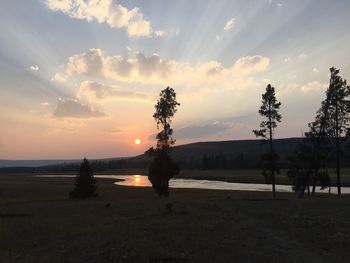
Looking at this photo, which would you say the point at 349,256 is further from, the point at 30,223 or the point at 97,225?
the point at 30,223

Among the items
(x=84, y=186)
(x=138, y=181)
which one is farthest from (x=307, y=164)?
(x=138, y=181)

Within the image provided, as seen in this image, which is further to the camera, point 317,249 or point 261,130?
point 261,130

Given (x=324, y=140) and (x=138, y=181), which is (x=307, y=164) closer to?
(x=324, y=140)

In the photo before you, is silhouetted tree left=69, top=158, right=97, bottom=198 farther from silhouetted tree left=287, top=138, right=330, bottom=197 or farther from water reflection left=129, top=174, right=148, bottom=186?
water reflection left=129, top=174, right=148, bottom=186

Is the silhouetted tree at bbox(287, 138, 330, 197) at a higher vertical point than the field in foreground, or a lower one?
higher

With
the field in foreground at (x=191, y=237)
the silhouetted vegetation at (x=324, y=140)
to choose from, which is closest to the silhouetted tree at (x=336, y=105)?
the silhouetted vegetation at (x=324, y=140)

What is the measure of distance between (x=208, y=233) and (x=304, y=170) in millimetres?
42579

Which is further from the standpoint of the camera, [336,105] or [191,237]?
[336,105]

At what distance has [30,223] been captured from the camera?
27344 mm

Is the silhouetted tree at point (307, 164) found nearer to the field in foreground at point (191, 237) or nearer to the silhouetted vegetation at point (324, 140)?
the silhouetted vegetation at point (324, 140)

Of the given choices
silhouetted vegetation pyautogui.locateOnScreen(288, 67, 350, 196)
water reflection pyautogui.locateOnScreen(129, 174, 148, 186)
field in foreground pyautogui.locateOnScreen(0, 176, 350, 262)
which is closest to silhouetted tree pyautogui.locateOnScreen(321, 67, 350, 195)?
silhouetted vegetation pyautogui.locateOnScreen(288, 67, 350, 196)

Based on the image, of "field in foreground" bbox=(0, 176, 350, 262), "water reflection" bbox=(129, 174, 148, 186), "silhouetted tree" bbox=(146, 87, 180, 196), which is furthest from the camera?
"water reflection" bbox=(129, 174, 148, 186)

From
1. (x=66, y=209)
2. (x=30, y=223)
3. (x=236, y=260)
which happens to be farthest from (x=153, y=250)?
(x=66, y=209)

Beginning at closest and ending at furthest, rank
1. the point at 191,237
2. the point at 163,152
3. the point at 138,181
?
the point at 191,237
the point at 163,152
the point at 138,181
